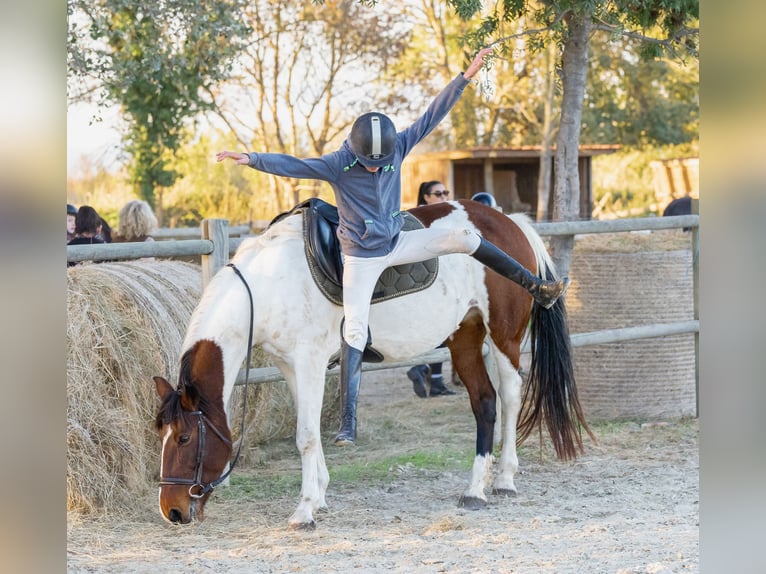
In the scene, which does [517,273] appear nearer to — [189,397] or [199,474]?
[189,397]

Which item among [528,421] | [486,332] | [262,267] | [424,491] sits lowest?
[424,491]

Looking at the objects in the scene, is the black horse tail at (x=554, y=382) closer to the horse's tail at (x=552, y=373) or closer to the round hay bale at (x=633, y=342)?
the horse's tail at (x=552, y=373)

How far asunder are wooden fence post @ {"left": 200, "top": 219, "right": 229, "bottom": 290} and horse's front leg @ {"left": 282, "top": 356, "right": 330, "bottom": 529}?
1.08 metres

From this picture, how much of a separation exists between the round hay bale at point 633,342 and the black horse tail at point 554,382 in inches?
65.1

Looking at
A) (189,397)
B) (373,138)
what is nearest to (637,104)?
(373,138)

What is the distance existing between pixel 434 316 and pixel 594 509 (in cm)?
131

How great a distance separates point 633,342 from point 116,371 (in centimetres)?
402

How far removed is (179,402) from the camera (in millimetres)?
4086

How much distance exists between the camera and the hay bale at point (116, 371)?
4.60 metres

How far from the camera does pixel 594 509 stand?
4.82 metres

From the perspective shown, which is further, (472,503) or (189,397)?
(472,503)
